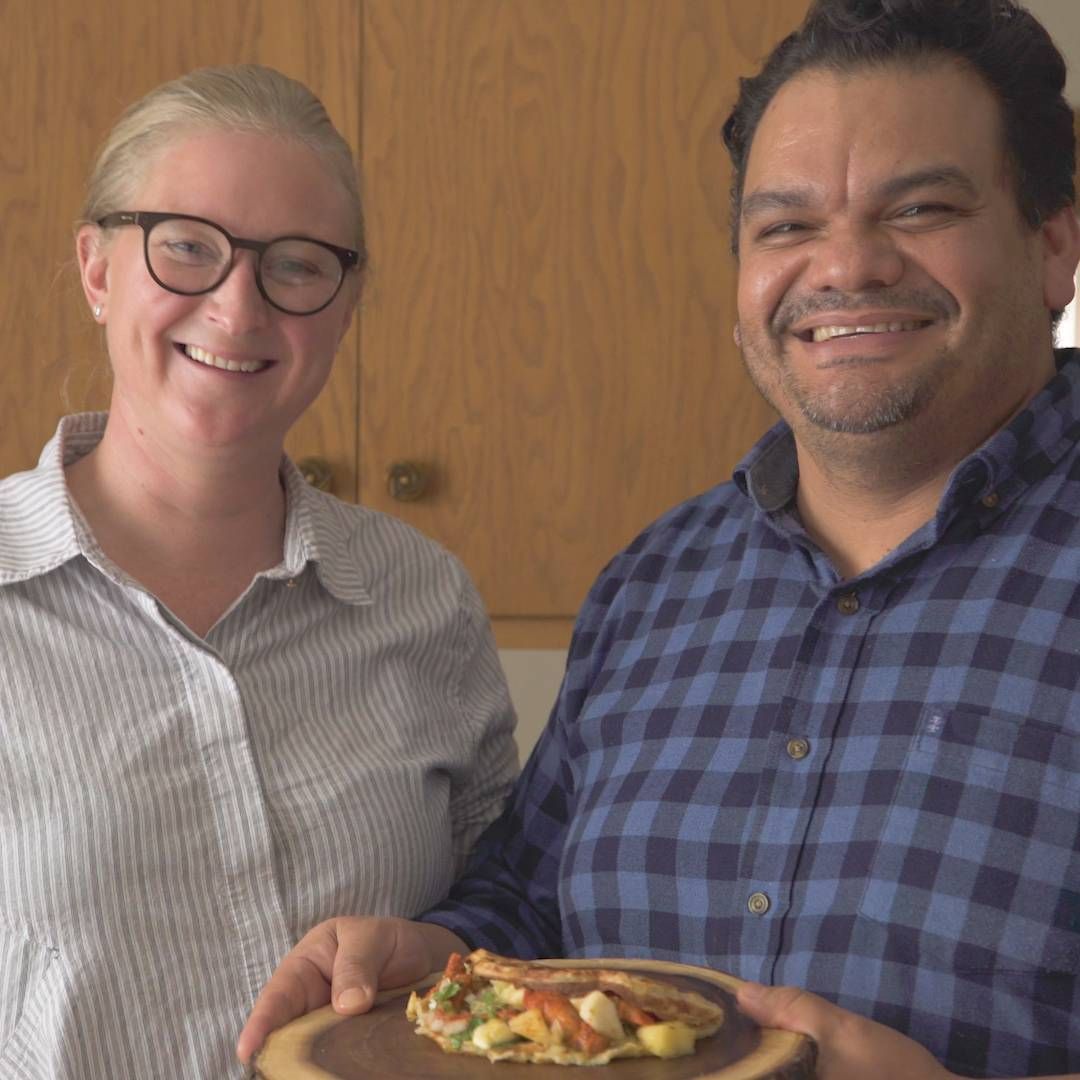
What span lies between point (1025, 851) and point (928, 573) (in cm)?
25

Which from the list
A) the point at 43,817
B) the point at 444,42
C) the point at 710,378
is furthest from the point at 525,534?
the point at 43,817

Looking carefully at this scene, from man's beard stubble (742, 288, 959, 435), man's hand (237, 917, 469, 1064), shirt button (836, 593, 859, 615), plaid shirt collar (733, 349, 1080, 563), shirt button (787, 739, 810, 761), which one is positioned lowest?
man's hand (237, 917, 469, 1064)

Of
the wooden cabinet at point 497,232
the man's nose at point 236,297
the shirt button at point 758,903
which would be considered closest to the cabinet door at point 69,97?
the wooden cabinet at point 497,232

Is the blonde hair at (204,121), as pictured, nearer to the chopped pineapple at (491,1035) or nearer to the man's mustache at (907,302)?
the man's mustache at (907,302)

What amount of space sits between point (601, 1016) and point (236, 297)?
2.38ft

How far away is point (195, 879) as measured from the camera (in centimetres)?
132

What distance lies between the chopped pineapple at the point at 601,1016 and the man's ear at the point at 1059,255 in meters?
0.77

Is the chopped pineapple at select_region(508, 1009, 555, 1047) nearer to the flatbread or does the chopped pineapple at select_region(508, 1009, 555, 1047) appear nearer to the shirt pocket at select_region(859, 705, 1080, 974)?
the flatbread

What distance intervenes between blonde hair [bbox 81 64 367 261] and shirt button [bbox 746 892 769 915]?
0.74m

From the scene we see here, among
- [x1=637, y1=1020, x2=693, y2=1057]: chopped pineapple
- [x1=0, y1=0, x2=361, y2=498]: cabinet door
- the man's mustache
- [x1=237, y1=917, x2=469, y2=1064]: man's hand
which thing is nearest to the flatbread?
[x1=637, y1=1020, x2=693, y2=1057]: chopped pineapple

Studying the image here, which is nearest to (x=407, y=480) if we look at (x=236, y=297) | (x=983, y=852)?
(x=236, y=297)

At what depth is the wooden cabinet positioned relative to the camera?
2195 millimetres

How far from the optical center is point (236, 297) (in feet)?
4.61

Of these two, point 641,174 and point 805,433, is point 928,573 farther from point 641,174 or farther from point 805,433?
point 641,174
